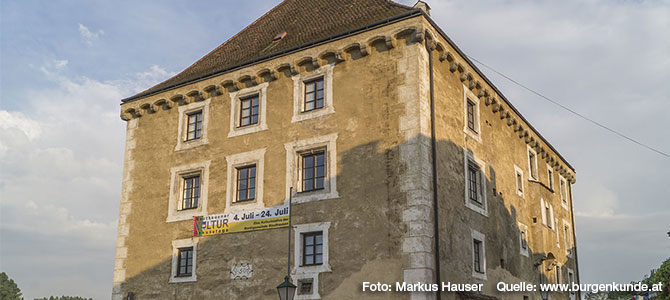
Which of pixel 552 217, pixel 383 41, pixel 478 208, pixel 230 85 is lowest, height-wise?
pixel 478 208

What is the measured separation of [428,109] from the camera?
19250 millimetres

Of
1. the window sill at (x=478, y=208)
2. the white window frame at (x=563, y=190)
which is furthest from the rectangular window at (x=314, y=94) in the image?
the white window frame at (x=563, y=190)

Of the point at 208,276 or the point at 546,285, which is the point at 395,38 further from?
the point at 546,285

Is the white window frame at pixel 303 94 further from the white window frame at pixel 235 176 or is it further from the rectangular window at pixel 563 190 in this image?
the rectangular window at pixel 563 190

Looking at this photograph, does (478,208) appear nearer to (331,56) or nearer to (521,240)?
(521,240)

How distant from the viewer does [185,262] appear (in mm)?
22156

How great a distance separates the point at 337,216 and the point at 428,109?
434 cm

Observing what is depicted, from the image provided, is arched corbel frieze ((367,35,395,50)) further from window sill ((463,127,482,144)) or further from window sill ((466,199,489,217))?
window sill ((466,199,489,217))

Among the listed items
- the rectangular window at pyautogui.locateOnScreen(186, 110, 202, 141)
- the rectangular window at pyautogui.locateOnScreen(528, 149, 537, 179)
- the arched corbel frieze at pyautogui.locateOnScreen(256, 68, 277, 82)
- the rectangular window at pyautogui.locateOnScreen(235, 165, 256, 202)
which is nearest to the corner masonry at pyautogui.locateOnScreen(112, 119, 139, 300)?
the rectangular window at pyautogui.locateOnScreen(186, 110, 202, 141)

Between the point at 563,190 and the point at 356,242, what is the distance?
21.1 meters

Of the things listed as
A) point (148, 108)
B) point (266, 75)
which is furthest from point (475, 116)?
point (148, 108)

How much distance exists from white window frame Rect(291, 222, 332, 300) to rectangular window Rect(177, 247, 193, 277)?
4.61 m

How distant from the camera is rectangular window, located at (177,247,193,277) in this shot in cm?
2198

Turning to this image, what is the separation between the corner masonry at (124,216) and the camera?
23628mm
